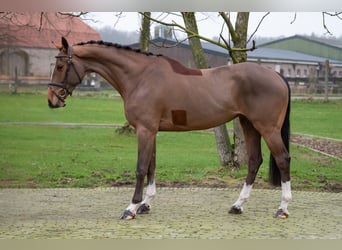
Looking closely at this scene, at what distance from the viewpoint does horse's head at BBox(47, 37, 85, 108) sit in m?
4.95

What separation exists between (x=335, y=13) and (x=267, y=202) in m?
2.30

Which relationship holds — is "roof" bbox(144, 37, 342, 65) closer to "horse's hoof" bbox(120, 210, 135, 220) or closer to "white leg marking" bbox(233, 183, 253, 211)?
"white leg marking" bbox(233, 183, 253, 211)

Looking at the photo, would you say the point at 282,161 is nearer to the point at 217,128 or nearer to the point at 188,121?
the point at 188,121

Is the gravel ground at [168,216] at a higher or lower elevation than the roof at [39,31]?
lower

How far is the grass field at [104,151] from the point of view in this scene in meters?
6.48

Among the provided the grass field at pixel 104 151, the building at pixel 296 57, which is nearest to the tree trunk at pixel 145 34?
the building at pixel 296 57

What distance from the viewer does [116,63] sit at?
5.08 meters

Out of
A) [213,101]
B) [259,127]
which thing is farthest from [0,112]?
[259,127]

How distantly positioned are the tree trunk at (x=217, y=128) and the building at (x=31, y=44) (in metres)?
1.36

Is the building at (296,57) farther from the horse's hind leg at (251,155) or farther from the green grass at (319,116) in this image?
the horse's hind leg at (251,155)

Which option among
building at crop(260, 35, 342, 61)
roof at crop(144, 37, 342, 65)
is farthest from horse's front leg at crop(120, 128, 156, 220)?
building at crop(260, 35, 342, 61)


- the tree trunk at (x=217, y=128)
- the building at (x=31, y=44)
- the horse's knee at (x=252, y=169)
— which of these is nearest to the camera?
the horse's knee at (x=252, y=169)

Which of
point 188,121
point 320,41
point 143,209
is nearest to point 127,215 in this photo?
point 143,209

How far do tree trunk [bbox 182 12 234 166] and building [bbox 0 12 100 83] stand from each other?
4.46ft
